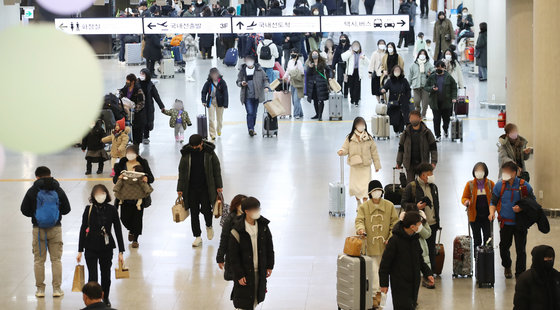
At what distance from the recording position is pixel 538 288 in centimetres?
966

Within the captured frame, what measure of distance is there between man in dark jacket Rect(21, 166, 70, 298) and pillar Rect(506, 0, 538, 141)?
11235 millimetres

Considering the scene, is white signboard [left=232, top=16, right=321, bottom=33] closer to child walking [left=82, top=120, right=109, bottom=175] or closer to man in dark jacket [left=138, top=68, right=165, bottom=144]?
man in dark jacket [left=138, top=68, right=165, bottom=144]

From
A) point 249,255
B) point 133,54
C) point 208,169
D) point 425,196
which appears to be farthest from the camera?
point 133,54

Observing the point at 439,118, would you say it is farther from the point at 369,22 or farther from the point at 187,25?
the point at 187,25

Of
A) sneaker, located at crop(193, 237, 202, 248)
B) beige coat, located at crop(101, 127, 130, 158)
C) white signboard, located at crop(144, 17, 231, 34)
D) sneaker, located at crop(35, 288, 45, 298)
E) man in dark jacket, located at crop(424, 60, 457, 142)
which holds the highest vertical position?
white signboard, located at crop(144, 17, 231, 34)

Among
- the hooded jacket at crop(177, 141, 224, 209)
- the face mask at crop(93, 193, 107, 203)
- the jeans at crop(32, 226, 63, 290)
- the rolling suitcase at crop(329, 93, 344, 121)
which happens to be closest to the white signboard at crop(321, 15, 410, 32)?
the rolling suitcase at crop(329, 93, 344, 121)

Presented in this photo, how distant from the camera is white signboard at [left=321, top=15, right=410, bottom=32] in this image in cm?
2922

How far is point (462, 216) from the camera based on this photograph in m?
16.6

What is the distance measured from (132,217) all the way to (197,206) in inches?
36.3

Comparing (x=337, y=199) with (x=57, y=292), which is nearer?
(x=57, y=292)

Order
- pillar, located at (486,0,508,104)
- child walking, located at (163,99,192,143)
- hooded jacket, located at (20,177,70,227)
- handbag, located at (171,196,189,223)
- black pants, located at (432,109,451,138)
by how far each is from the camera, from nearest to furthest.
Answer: hooded jacket, located at (20,177,70,227)
handbag, located at (171,196,189,223)
black pants, located at (432,109,451,138)
child walking, located at (163,99,192,143)
pillar, located at (486,0,508,104)

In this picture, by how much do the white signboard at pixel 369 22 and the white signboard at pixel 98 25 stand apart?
17.1 ft

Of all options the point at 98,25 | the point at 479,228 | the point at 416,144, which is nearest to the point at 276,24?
the point at 98,25

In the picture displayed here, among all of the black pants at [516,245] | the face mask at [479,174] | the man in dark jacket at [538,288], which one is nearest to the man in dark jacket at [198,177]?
the face mask at [479,174]
